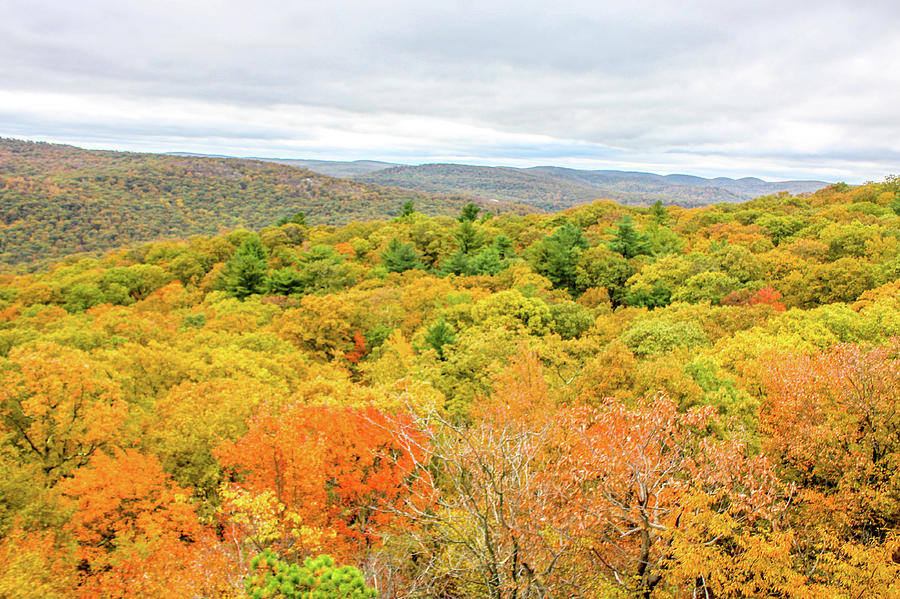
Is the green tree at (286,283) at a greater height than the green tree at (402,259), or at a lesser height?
lesser

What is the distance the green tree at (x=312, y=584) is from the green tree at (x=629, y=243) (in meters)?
51.8

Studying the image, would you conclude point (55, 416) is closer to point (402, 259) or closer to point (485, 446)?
point (485, 446)

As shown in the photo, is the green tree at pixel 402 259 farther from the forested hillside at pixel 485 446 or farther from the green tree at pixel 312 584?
the green tree at pixel 312 584

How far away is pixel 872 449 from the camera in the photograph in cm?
1317

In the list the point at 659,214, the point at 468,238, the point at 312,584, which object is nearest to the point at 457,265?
the point at 468,238

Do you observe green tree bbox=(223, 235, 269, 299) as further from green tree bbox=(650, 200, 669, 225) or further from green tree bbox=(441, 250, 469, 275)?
green tree bbox=(650, 200, 669, 225)

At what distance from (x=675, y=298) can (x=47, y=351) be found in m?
42.5

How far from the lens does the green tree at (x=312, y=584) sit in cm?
903

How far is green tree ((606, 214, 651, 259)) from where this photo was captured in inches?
2192

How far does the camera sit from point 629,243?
56.1m

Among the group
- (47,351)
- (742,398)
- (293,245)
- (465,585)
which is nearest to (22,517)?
(47,351)

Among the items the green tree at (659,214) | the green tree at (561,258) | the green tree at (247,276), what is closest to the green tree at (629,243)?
the green tree at (561,258)

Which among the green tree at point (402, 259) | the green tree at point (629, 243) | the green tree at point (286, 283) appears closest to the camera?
the green tree at point (629, 243)

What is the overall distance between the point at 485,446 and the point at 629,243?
49.8 metres
